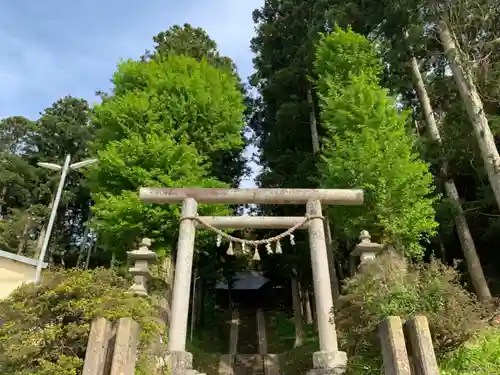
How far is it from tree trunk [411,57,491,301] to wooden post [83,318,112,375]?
815cm

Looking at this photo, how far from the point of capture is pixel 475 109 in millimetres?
10148

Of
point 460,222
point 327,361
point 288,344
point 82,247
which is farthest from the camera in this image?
point 82,247

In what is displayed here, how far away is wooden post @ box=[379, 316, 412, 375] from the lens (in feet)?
16.1

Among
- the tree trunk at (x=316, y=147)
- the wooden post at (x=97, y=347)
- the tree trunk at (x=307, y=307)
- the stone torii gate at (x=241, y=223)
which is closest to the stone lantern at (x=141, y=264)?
the stone torii gate at (x=241, y=223)

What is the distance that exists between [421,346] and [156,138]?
9.02m

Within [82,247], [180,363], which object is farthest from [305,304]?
[180,363]

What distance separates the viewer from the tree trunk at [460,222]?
10.4 meters

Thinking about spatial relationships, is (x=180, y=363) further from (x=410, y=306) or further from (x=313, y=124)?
(x=313, y=124)

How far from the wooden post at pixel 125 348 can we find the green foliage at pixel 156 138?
5824 mm

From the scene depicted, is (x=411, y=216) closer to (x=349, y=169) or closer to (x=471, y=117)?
(x=349, y=169)

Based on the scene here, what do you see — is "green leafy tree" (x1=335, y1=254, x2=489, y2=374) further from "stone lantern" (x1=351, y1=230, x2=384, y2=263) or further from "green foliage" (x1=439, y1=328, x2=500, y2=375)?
"stone lantern" (x1=351, y1=230, x2=384, y2=263)

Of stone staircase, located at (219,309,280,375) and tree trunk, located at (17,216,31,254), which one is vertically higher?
tree trunk, located at (17,216,31,254)

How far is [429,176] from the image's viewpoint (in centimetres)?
1081

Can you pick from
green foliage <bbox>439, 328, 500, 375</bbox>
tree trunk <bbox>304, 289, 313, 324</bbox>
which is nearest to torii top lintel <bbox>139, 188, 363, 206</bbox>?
green foliage <bbox>439, 328, 500, 375</bbox>
